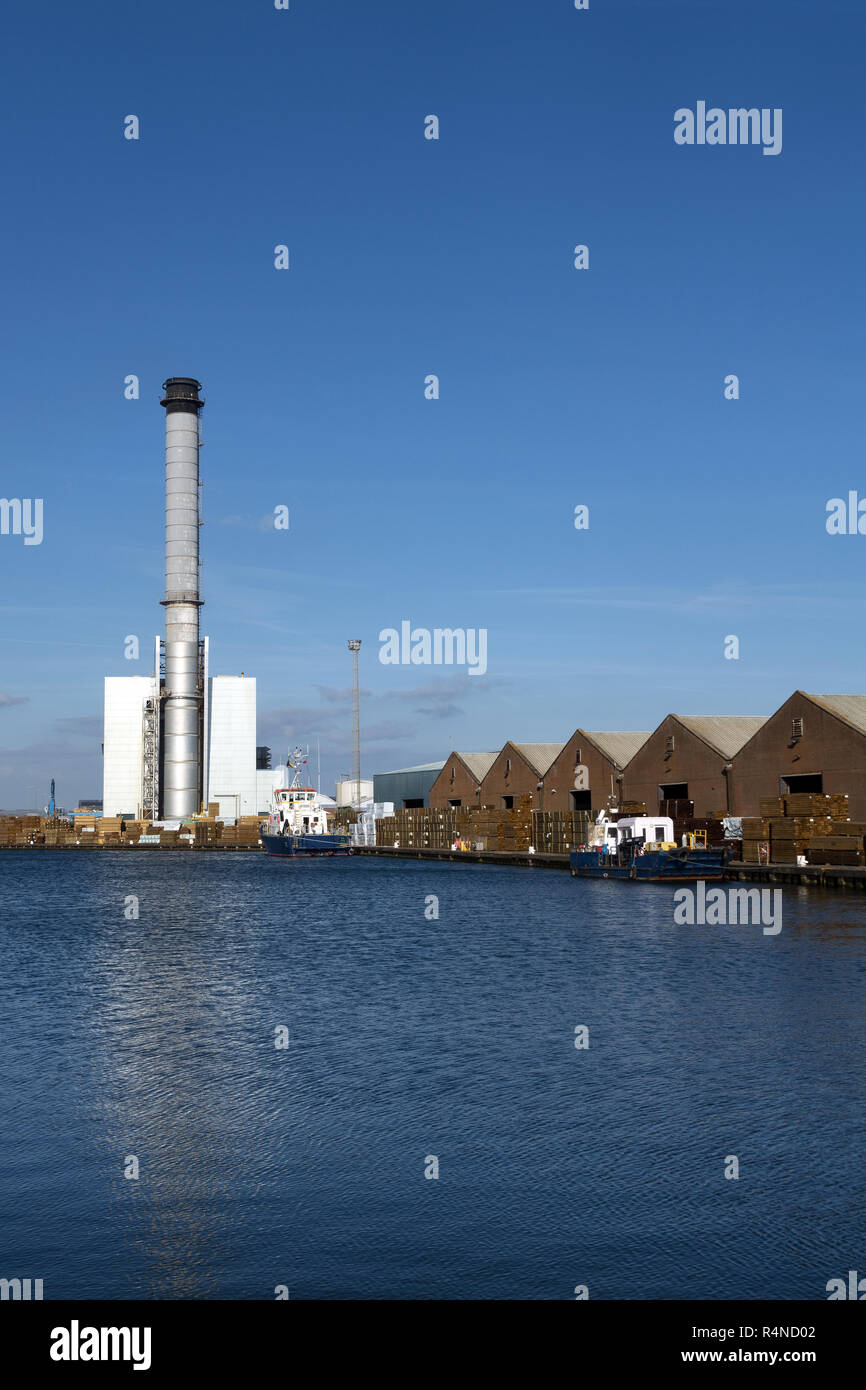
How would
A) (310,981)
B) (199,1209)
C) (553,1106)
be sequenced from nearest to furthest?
(199,1209) → (553,1106) → (310,981)

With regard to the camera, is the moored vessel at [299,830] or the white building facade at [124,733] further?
the white building facade at [124,733]

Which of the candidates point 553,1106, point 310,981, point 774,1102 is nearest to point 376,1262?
point 553,1106

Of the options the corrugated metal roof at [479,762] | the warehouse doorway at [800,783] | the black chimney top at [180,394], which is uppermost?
the black chimney top at [180,394]

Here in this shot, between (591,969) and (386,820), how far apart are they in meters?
100.0

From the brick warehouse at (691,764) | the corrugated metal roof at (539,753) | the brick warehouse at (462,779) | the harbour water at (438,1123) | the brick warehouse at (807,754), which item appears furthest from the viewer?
the brick warehouse at (462,779)

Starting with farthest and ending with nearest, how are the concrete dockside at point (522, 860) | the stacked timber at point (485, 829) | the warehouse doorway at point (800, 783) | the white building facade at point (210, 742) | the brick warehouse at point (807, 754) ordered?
the white building facade at point (210, 742), the stacked timber at point (485, 829), the warehouse doorway at point (800, 783), the brick warehouse at point (807, 754), the concrete dockside at point (522, 860)

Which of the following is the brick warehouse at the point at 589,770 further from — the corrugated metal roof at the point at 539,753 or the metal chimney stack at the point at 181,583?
the metal chimney stack at the point at 181,583

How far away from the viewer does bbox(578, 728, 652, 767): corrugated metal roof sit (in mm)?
95250

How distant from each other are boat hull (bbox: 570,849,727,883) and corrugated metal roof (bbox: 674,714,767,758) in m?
12.2

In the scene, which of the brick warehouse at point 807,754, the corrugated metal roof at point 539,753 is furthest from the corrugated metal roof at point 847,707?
the corrugated metal roof at point 539,753

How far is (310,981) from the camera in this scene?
105ft

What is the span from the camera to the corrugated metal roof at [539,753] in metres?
109
